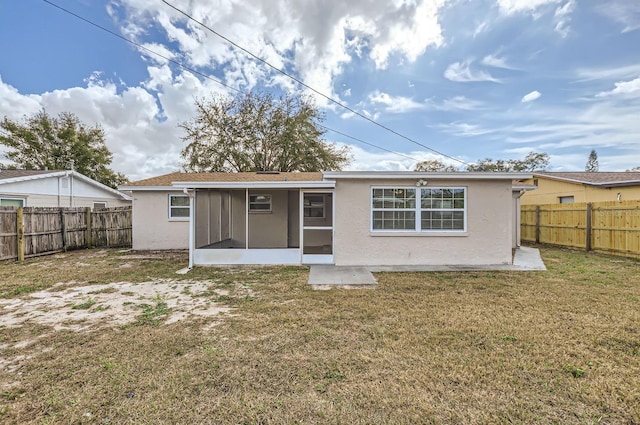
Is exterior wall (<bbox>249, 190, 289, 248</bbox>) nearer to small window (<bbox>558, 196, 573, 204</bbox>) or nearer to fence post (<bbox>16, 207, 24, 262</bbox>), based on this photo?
fence post (<bbox>16, 207, 24, 262</bbox>)

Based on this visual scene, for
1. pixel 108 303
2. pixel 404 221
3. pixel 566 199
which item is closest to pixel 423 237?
pixel 404 221

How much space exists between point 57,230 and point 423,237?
13948 mm

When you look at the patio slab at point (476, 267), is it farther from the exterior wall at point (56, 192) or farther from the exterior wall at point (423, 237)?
the exterior wall at point (56, 192)

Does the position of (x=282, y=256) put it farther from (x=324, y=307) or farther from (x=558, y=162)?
(x=558, y=162)

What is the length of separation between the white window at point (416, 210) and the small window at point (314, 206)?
3333 millimetres

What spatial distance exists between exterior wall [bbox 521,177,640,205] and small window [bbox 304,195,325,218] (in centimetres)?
1365

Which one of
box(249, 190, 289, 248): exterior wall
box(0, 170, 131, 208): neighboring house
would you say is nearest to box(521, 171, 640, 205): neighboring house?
box(249, 190, 289, 248): exterior wall

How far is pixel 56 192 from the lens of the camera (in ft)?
50.5

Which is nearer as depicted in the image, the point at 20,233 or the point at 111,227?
the point at 20,233

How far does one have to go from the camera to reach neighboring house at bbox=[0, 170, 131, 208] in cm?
1329

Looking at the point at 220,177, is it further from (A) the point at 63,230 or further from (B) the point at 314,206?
(A) the point at 63,230

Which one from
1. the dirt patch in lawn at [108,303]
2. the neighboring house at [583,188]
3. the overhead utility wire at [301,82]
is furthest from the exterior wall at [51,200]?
the neighboring house at [583,188]

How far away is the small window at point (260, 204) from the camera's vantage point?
11867mm

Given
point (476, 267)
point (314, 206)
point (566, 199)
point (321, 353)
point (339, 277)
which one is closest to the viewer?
point (321, 353)
